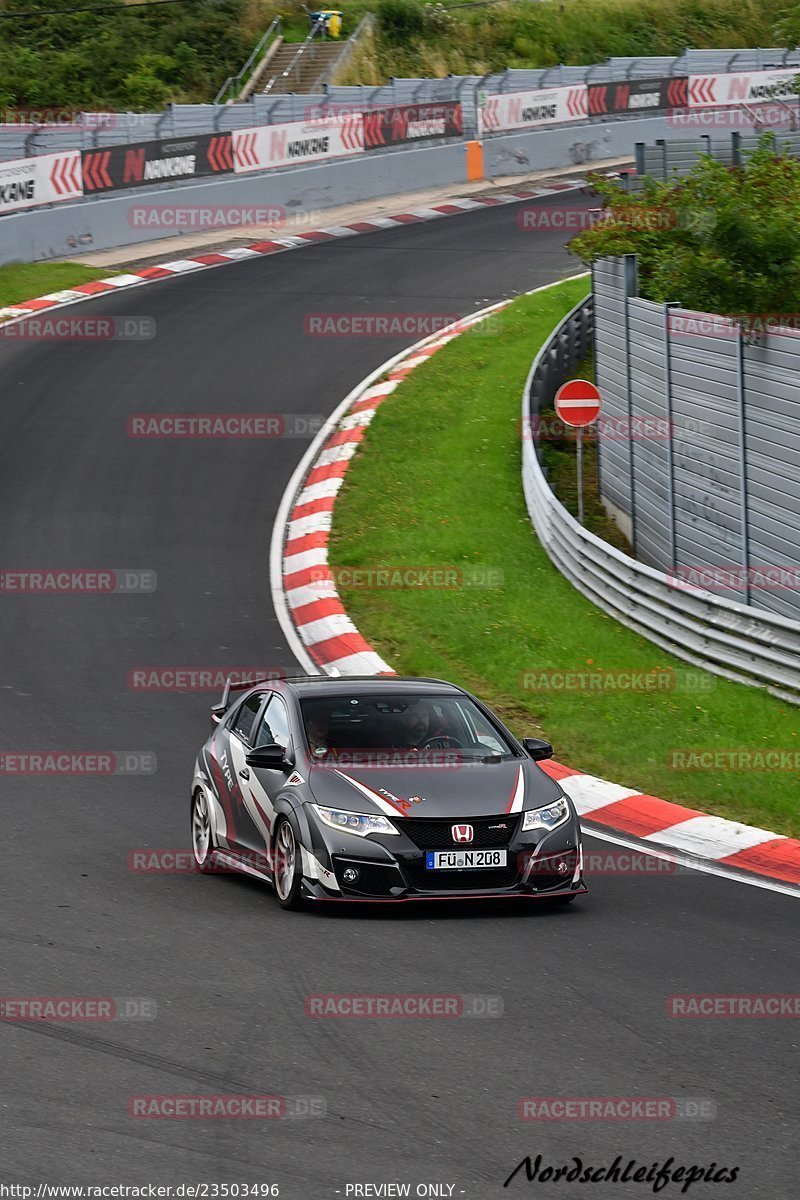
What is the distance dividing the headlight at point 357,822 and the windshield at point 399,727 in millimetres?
726

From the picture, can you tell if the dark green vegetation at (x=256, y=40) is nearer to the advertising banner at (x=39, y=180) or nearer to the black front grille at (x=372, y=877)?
the advertising banner at (x=39, y=180)

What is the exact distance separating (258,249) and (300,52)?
24051 mm

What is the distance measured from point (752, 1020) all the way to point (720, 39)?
6300 centimetres

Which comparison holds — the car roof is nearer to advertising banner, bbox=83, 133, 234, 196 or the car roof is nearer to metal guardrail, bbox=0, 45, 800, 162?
advertising banner, bbox=83, 133, 234, 196

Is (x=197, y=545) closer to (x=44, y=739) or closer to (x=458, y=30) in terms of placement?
(x=44, y=739)

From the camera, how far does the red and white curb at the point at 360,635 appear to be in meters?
11.4

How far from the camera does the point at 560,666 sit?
1600 cm

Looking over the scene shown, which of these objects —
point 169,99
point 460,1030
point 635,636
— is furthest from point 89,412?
point 169,99

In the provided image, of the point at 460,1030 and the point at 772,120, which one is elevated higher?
the point at 772,120
